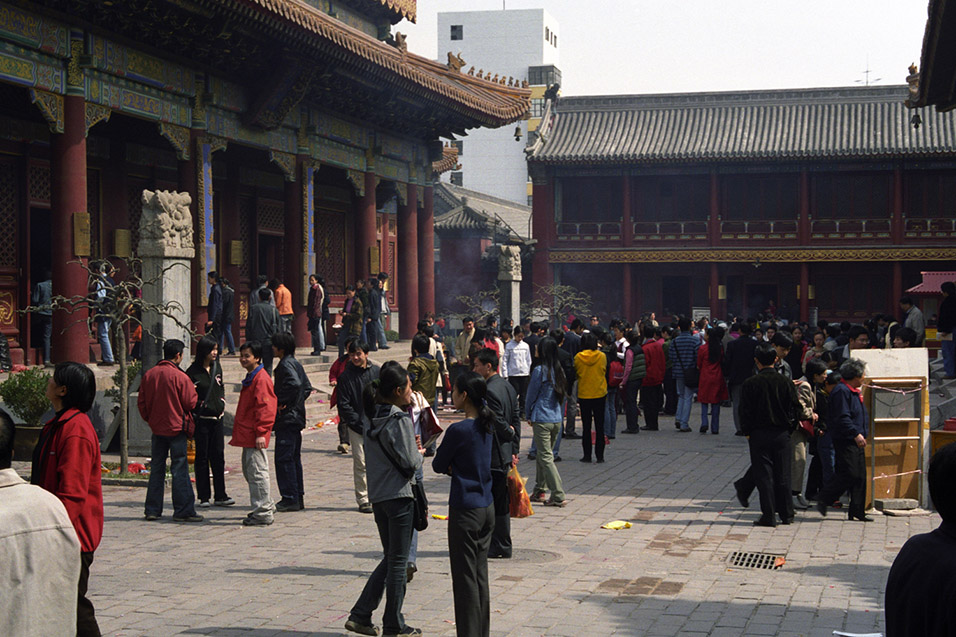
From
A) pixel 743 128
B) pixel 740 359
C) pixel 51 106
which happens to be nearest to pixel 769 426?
pixel 740 359

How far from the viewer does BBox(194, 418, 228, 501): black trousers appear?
10312 mm

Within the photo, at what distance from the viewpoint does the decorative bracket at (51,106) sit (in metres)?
15.2

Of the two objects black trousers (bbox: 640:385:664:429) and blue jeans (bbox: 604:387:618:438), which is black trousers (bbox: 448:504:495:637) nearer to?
blue jeans (bbox: 604:387:618:438)

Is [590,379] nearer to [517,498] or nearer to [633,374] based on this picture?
[633,374]

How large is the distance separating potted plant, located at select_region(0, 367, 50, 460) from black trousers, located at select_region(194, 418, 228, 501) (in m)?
3.10

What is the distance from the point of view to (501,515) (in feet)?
26.9

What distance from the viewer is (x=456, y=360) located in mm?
18938

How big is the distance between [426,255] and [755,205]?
50.1ft

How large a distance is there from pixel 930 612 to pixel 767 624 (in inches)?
142

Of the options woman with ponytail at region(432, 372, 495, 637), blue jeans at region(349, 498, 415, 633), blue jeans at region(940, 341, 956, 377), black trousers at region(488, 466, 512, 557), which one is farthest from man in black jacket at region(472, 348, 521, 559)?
blue jeans at region(940, 341, 956, 377)

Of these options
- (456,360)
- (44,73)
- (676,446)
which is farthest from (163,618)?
(456,360)

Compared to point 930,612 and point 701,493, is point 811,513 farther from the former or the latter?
point 930,612

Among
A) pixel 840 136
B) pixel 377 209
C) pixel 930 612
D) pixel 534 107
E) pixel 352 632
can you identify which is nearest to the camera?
pixel 930 612

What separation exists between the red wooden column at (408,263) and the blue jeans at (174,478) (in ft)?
55.4
